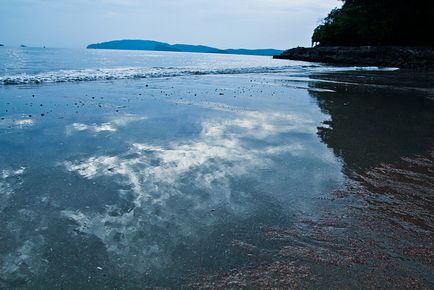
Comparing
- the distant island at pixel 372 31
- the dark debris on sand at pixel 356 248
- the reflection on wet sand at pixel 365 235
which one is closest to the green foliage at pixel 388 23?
the distant island at pixel 372 31

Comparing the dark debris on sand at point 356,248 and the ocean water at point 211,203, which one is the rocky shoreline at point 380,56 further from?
the dark debris on sand at point 356,248

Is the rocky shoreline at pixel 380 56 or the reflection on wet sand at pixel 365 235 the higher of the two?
the rocky shoreline at pixel 380 56

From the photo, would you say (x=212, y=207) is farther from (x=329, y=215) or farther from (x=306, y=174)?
(x=306, y=174)

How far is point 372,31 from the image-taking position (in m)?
66.1

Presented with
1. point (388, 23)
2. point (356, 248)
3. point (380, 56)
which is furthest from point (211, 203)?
point (388, 23)

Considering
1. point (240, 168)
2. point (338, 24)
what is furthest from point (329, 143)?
point (338, 24)

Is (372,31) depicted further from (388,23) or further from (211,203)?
(211,203)

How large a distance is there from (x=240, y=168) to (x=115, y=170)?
2.21 m

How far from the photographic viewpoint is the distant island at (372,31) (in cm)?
5547

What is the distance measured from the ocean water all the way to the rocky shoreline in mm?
40663

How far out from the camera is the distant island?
55.5 m

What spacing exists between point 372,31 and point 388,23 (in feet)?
10.7

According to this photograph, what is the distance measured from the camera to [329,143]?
304 inches

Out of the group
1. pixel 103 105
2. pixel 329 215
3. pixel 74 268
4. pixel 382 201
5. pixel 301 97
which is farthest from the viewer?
pixel 301 97
